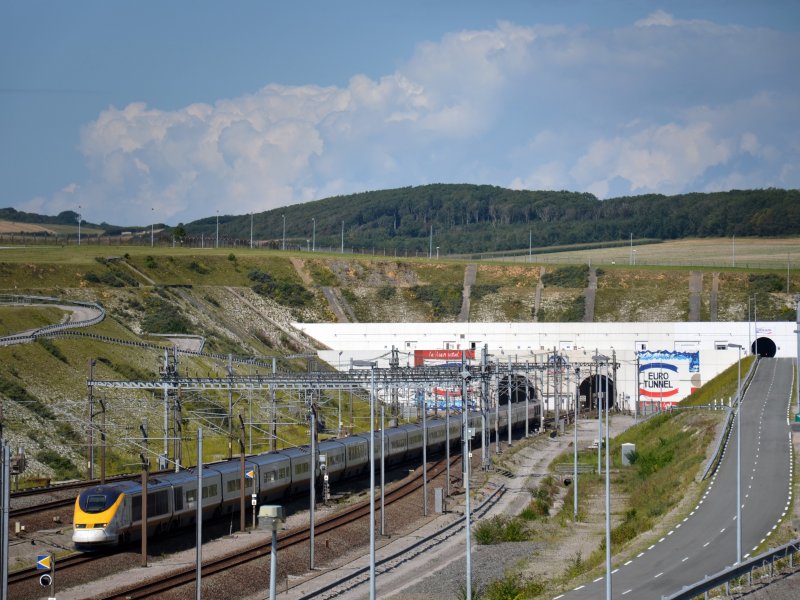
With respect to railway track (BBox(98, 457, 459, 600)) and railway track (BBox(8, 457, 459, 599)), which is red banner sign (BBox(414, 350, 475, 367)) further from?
railway track (BBox(8, 457, 459, 599))

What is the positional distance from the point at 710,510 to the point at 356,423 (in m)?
43.8

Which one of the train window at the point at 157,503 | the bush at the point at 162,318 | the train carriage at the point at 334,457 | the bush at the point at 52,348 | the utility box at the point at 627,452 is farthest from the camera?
the bush at the point at 162,318

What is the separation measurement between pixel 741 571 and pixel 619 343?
3297 inches

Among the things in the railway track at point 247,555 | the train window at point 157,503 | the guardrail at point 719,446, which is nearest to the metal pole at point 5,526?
the railway track at point 247,555

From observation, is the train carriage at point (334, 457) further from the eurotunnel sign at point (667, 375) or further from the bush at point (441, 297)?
the bush at point (441, 297)

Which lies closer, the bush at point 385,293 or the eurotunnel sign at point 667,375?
the eurotunnel sign at point 667,375

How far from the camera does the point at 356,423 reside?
297 ft

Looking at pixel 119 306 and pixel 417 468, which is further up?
pixel 119 306

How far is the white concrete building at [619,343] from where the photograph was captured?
111938mm

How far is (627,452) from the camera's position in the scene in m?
75.4

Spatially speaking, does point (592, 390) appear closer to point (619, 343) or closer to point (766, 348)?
point (619, 343)

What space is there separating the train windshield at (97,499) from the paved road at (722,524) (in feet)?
54.2

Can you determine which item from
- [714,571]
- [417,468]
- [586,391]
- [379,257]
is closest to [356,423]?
[417,468]

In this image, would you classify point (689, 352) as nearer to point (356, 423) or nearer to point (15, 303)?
point (356, 423)
